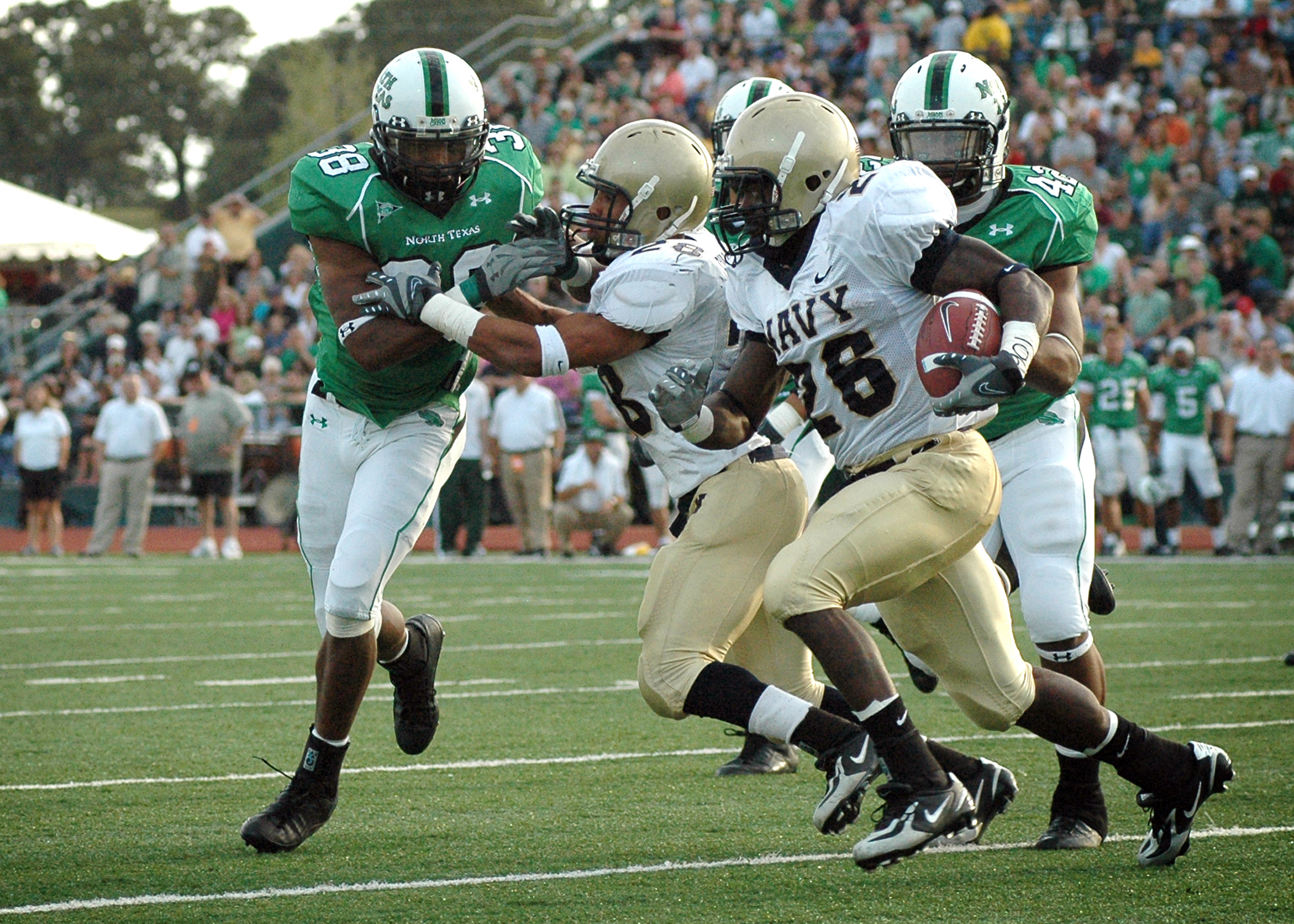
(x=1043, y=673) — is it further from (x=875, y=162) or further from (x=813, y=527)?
(x=875, y=162)

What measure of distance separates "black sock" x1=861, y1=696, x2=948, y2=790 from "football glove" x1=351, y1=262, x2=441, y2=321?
132 cm

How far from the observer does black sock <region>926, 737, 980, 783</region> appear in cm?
386

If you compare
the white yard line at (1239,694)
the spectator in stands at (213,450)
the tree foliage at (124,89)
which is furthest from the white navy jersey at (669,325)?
the tree foliage at (124,89)

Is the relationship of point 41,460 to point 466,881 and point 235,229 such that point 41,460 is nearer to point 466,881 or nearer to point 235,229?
point 235,229

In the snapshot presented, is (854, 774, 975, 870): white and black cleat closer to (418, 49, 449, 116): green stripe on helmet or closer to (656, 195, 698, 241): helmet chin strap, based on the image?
(656, 195, 698, 241): helmet chin strap

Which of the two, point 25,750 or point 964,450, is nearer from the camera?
point 964,450

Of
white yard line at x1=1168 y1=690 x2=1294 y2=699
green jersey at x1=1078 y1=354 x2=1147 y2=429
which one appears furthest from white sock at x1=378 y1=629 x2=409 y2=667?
green jersey at x1=1078 y1=354 x2=1147 y2=429

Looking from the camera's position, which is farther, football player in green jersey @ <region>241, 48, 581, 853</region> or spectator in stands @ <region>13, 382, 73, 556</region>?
spectator in stands @ <region>13, 382, 73, 556</region>

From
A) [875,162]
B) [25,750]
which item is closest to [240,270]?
[25,750]

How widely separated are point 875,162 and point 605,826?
1743 mm

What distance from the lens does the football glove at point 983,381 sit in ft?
10.3

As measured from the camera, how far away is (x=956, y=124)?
4.04 meters

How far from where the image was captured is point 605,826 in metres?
4.04

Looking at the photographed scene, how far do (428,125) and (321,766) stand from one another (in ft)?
5.00
